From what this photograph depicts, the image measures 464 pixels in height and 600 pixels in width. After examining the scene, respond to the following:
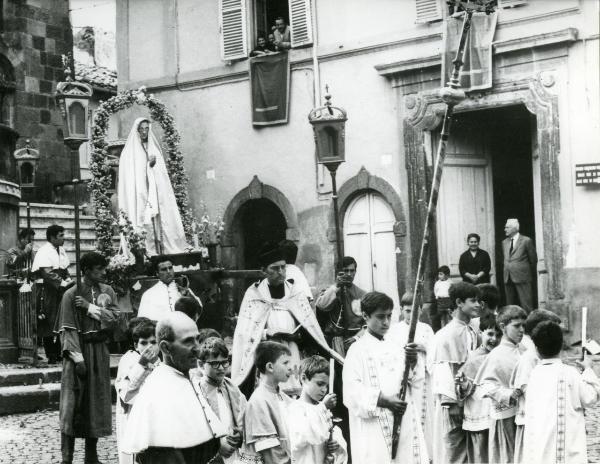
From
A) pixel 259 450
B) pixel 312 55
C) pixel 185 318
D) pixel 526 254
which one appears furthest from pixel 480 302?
pixel 312 55

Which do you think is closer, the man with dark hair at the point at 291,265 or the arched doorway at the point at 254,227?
the man with dark hair at the point at 291,265

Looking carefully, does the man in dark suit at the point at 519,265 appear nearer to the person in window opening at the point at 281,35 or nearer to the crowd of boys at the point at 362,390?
the person in window opening at the point at 281,35

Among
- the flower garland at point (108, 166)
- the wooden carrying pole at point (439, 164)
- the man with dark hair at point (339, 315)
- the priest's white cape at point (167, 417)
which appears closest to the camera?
the priest's white cape at point (167, 417)

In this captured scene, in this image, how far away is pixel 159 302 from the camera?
34.4 feet

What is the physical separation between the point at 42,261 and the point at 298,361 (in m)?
7.09

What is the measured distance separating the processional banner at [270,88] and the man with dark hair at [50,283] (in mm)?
5020

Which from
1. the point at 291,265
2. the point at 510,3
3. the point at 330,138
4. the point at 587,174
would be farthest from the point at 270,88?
the point at 291,265

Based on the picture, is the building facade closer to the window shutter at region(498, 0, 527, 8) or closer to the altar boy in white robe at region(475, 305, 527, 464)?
the window shutter at region(498, 0, 527, 8)

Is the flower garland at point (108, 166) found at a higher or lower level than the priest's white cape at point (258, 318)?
higher

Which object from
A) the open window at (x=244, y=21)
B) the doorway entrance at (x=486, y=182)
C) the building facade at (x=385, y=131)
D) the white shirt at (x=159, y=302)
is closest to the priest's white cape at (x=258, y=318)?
the white shirt at (x=159, y=302)

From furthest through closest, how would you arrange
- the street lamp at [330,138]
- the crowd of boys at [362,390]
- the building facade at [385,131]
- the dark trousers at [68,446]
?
the building facade at [385,131], the street lamp at [330,138], the dark trousers at [68,446], the crowd of boys at [362,390]

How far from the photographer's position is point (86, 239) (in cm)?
2161

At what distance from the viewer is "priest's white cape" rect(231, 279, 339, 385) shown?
875cm

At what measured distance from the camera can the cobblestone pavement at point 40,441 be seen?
971 centimetres
